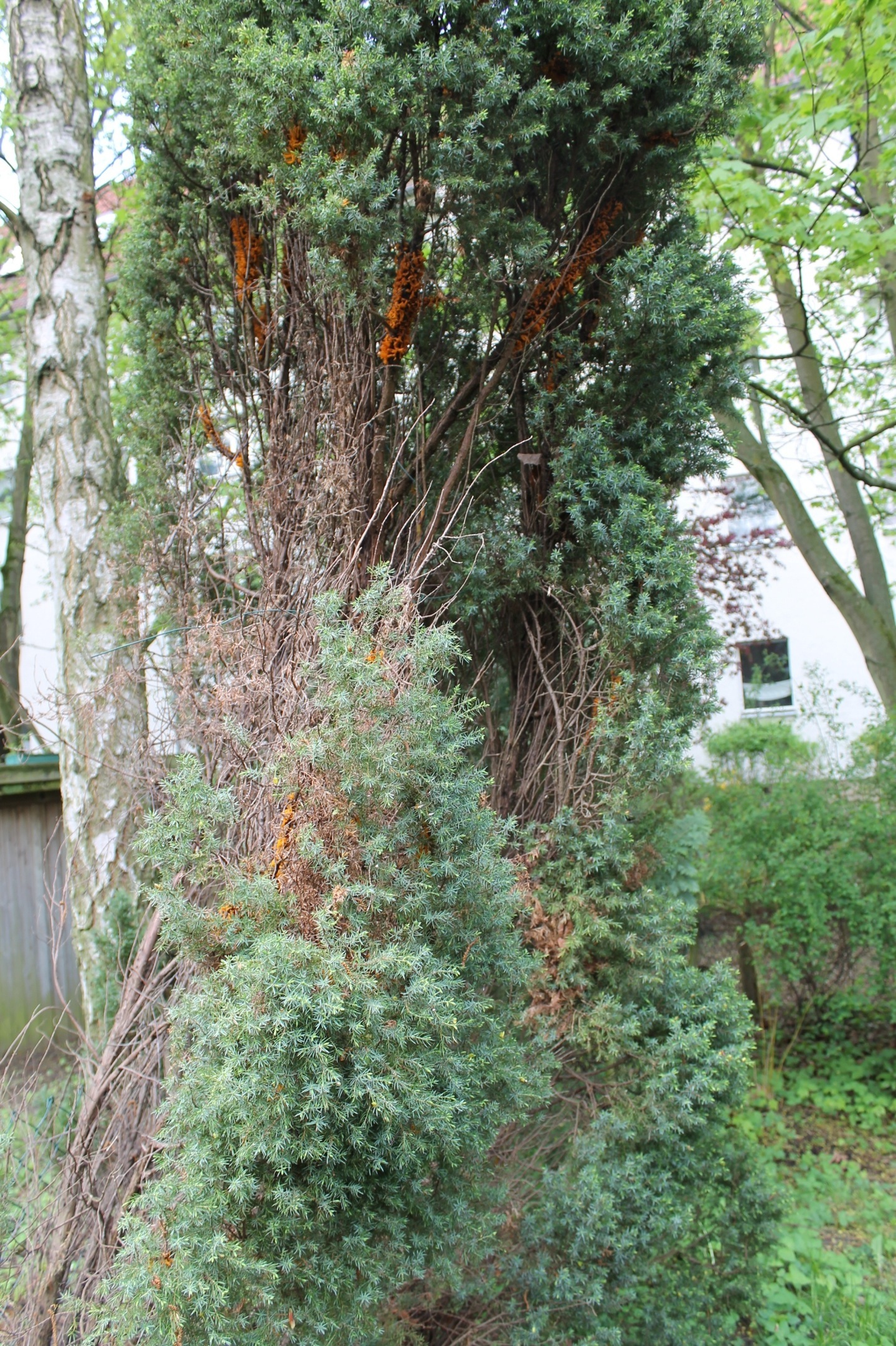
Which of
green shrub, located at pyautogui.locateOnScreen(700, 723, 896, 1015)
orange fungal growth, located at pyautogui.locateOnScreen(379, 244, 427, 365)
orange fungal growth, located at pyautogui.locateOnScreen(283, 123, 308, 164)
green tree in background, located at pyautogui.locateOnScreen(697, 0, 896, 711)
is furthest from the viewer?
green shrub, located at pyautogui.locateOnScreen(700, 723, 896, 1015)

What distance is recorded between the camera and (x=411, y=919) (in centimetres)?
202

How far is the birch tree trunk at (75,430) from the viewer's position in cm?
435

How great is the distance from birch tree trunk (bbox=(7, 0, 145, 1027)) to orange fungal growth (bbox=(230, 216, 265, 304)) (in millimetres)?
1353

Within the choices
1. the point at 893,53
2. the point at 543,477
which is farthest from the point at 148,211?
the point at 893,53

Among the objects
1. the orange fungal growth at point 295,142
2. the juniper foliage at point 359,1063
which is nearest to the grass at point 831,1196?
the juniper foliage at point 359,1063

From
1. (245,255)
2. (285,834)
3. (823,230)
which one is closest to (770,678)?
(823,230)

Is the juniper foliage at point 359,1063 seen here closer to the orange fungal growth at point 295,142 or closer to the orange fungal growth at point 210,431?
the orange fungal growth at point 210,431

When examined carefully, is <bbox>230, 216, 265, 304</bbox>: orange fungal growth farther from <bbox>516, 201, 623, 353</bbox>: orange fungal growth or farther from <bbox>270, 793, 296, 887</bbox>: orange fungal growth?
<bbox>270, 793, 296, 887</bbox>: orange fungal growth

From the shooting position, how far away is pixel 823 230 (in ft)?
19.1

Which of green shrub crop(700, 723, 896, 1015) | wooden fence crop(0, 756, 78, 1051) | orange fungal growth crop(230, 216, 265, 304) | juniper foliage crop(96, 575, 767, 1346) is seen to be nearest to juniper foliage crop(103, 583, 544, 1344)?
juniper foliage crop(96, 575, 767, 1346)

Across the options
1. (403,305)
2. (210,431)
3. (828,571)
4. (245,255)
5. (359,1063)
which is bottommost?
(359,1063)

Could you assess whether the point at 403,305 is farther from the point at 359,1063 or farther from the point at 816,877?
the point at 816,877

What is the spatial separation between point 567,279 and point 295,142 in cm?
116

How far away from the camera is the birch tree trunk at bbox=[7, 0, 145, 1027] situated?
435 cm
